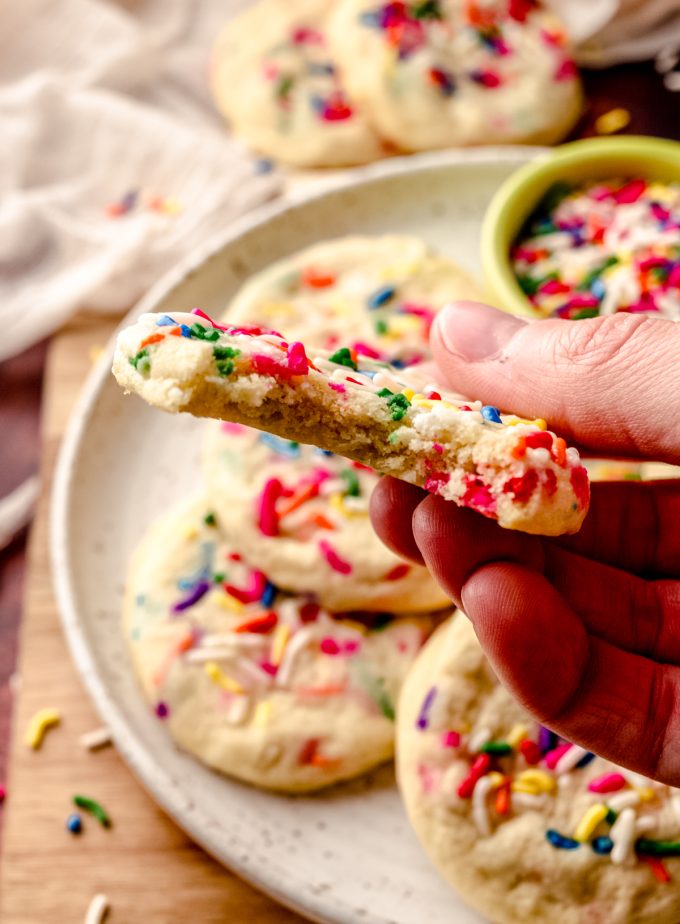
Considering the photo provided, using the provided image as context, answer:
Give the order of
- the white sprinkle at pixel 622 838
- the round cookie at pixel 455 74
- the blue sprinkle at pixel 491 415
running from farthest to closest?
the round cookie at pixel 455 74
the white sprinkle at pixel 622 838
the blue sprinkle at pixel 491 415

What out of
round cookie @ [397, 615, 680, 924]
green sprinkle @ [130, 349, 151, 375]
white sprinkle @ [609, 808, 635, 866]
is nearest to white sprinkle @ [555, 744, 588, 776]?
round cookie @ [397, 615, 680, 924]

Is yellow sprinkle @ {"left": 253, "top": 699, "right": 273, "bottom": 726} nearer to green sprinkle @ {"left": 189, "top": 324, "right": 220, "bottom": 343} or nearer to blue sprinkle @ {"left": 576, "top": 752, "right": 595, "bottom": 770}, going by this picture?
blue sprinkle @ {"left": 576, "top": 752, "right": 595, "bottom": 770}

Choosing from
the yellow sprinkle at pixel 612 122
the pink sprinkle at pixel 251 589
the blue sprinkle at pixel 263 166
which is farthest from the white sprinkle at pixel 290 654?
the yellow sprinkle at pixel 612 122

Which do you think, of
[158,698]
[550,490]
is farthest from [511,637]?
[158,698]

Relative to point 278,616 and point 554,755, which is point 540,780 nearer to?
point 554,755

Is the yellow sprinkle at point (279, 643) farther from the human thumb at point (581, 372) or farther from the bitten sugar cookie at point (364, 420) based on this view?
the bitten sugar cookie at point (364, 420)

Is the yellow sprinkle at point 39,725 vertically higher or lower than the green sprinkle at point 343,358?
lower

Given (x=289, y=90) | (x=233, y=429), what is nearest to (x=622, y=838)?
(x=233, y=429)

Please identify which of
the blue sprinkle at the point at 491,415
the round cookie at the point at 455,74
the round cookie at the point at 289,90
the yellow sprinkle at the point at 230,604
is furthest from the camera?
the round cookie at the point at 289,90
